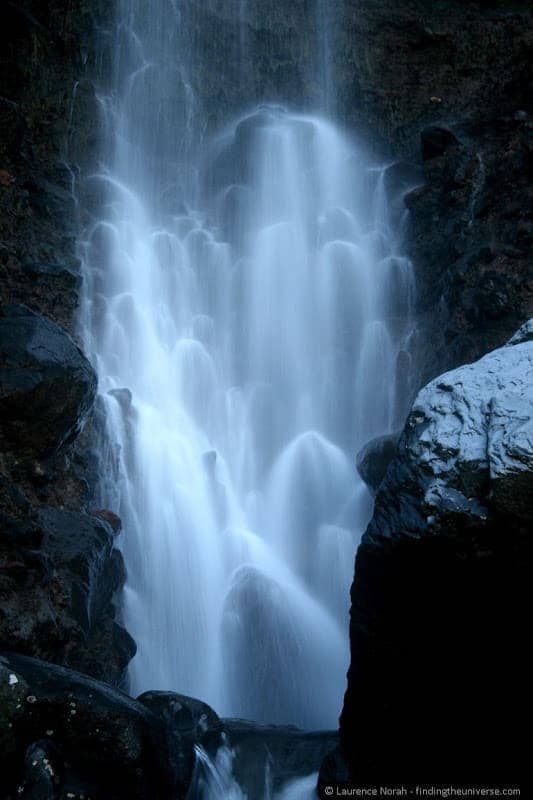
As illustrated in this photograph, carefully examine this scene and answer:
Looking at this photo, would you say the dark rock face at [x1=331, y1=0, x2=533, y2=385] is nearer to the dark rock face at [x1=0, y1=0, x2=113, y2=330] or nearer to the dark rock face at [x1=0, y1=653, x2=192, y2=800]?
the dark rock face at [x1=0, y1=0, x2=113, y2=330]

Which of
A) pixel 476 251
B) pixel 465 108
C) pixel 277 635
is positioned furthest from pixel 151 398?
pixel 465 108

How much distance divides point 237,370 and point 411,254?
5.10 m

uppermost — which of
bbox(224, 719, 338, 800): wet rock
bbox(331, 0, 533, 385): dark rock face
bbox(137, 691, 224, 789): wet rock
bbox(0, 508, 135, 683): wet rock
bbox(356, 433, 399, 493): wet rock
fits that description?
bbox(331, 0, 533, 385): dark rock face

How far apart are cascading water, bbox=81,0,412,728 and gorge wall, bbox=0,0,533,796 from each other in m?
0.92

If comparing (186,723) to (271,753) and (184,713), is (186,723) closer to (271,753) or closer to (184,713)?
(184,713)

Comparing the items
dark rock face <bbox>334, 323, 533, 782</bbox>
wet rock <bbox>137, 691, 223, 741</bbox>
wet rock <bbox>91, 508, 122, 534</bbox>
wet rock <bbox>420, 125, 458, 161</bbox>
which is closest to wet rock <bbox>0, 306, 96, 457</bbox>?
wet rock <bbox>91, 508, 122, 534</bbox>

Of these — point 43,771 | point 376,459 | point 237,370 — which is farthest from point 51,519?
point 237,370

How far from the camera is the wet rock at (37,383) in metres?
6.94

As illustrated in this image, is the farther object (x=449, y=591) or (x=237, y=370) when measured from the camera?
(x=237, y=370)

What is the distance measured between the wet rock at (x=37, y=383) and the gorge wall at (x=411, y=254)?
0.08 ft

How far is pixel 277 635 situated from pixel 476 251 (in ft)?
26.8

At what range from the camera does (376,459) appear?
33.9ft

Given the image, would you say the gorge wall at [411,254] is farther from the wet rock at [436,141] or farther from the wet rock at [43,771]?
the wet rock at [43,771]

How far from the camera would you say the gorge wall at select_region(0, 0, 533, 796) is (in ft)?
16.5
